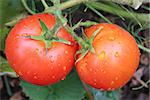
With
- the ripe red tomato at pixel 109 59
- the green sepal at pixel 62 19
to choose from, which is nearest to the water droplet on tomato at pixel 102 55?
the ripe red tomato at pixel 109 59

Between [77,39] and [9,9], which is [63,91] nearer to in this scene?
[9,9]

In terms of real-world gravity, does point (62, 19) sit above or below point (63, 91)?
above

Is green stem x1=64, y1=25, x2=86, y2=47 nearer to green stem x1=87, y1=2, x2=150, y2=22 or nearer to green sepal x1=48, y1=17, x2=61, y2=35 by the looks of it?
Answer: green sepal x1=48, y1=17, x2=61, y2=35

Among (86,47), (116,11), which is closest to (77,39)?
(86,47)

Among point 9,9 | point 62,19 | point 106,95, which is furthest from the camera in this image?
point 106,95

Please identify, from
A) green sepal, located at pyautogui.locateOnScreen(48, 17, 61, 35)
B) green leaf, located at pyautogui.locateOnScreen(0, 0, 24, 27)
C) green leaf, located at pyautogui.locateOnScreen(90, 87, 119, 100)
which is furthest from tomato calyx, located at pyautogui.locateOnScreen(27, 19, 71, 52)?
green leaf, located at pyautogui.locateOnScreen(90, 87, 119, 100)

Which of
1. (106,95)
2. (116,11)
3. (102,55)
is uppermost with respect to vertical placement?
(102,55)

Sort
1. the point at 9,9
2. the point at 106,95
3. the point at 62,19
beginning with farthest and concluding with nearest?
the point at 106,95
the point at 9,9
the point at 62,19

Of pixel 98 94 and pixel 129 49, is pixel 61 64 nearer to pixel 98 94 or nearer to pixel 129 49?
pixel 129 49

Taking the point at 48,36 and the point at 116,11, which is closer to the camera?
the point at 48,36
